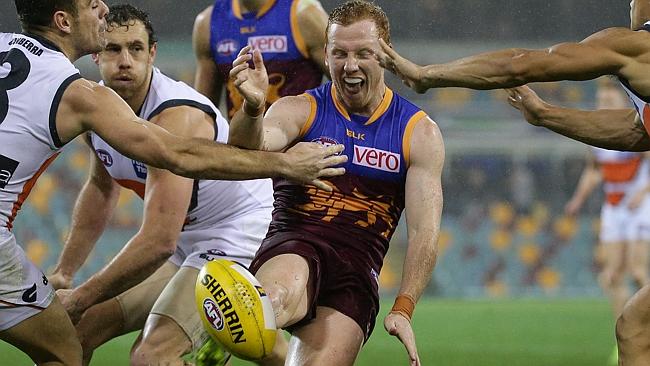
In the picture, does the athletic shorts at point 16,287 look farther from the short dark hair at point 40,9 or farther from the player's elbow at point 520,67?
the player's elbow at point 520,67

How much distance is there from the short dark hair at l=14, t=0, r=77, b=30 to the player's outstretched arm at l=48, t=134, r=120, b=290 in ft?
4.43

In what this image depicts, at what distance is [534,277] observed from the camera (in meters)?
20.2

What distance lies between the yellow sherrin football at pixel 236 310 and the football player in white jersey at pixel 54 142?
43 cm

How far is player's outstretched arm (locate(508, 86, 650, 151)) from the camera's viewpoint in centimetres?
557

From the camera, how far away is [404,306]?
4844 millimetres

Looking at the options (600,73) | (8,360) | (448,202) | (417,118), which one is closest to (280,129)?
(417,118)

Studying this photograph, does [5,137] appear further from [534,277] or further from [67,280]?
[534,277]

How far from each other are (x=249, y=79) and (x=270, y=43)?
2515mm

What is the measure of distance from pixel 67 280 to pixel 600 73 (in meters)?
2.95

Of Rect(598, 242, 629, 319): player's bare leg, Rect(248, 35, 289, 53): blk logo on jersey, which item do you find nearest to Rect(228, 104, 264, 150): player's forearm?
Rect(248, 35, 289, 53): blk logo on jersey

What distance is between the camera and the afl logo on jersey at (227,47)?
23.6ft

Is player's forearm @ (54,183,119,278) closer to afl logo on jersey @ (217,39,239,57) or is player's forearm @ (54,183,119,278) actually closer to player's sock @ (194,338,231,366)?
player's sock @ (194,338,231,366)

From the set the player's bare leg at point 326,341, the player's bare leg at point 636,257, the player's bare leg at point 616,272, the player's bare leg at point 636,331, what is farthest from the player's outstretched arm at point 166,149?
the player's bare leg at point 636,257

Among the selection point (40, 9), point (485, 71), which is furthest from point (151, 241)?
point (485, 71)
